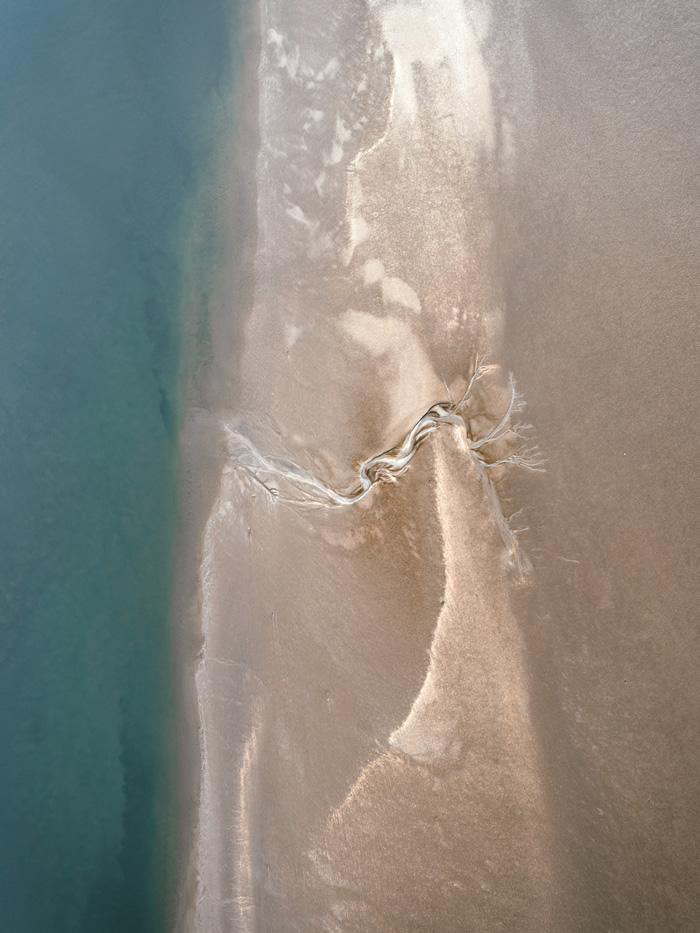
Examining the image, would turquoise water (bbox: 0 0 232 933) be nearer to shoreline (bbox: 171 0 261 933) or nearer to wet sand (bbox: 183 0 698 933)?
shoreline (bbox: 171 0 261 933)

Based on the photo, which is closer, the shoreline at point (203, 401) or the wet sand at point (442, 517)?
the wet sand at point (442, 517)

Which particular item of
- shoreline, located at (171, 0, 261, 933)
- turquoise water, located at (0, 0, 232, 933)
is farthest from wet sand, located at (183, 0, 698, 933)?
turquoise water, located at (0, 0, 232, 933)

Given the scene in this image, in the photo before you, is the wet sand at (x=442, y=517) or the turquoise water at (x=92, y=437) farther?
the turquoise water at (x=92, y=437)

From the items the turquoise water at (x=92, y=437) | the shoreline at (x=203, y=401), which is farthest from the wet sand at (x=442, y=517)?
the turquoise water at (x=92, y=437)

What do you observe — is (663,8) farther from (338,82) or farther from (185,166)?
(185,166)

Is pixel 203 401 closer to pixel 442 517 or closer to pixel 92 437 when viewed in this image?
pixel 92 437

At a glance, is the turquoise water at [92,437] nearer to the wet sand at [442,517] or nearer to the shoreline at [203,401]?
the shoreline at [203,401]
